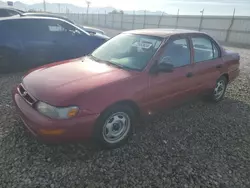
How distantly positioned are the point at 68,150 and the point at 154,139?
47.7 inches

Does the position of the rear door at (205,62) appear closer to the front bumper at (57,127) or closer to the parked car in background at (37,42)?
the front bumper at (57,127)

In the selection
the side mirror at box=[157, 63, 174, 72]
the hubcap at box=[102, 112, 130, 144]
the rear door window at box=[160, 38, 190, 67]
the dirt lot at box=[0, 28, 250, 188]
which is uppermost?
the rear door window at box=[160, 38, 190, 67]

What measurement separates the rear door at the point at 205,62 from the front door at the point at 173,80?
19cm

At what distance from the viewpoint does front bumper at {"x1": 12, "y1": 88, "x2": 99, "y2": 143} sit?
2.43 m

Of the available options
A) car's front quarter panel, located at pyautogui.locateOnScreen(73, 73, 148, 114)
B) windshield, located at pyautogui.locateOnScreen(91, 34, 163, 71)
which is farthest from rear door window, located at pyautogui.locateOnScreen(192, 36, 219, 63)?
car's front quarter panel, located at pyautogui.locateOnScreen(73, 73, 148, 114)

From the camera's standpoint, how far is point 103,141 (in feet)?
9.27

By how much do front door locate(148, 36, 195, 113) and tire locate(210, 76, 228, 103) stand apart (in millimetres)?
966

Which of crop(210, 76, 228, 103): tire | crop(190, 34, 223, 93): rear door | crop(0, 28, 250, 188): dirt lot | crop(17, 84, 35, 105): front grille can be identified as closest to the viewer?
crop(0, 28, 250, 188): dirt lot

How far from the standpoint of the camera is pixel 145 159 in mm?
2775

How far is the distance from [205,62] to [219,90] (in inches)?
38.7

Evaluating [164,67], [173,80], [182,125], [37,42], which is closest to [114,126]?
[164,67]

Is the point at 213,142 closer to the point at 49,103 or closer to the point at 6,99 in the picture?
the point at 49,103

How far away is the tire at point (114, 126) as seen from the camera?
8.91 feet

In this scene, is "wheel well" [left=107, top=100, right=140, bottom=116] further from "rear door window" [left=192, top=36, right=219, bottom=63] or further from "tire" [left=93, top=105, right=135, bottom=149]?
"rear door window" [left=192, top=36, right=219, bottom=63]
